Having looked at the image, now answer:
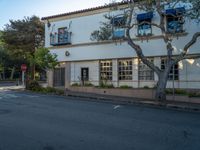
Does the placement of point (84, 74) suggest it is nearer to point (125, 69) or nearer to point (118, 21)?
point (125, 69)

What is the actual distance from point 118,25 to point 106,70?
5.31 m

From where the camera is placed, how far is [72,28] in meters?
27.1

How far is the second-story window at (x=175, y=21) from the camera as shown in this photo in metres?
18.6

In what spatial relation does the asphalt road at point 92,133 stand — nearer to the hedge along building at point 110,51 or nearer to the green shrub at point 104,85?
the hedge along building at point 110,51

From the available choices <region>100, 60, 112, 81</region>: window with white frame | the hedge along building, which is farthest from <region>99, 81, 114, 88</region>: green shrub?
<region>100, 60, 112, 81</region>: window with white frame

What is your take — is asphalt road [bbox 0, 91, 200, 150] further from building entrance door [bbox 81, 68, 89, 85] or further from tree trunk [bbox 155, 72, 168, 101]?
building entrance door [bbox 81, 68, 89, 85]

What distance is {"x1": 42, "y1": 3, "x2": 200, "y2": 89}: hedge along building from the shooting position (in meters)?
20.6

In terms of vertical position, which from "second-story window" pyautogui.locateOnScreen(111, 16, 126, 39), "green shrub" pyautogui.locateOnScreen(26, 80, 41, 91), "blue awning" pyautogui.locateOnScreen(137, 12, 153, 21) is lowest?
"green shrub" pyautogui.locateOnScreen(26, 80, 41, 91)

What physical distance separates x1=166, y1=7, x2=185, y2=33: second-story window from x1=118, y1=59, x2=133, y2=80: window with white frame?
14.7ft

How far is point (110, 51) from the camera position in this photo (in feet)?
80.1

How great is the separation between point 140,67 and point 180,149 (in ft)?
53.8

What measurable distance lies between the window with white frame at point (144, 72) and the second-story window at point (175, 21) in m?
3.11

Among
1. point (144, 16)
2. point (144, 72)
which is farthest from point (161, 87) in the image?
point (144, 16)

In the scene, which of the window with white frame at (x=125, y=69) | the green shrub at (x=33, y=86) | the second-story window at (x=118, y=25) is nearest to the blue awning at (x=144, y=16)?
the second-story window at (x=118, y=25)
